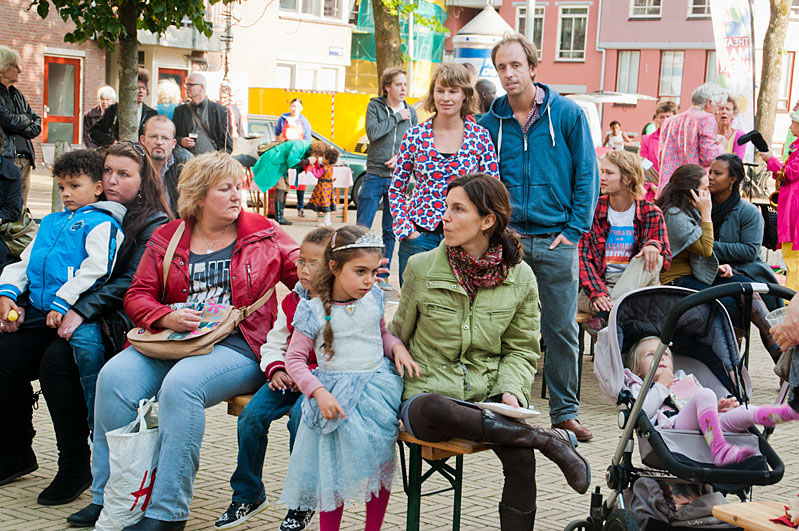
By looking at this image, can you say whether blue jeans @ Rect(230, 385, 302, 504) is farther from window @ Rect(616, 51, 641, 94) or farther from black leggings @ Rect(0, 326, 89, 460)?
window @ Rect(616, 51, 641, 94)

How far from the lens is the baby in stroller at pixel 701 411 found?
383 centimetres

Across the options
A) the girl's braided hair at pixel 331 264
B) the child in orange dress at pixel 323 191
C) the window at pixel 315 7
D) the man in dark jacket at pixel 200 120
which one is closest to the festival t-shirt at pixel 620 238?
the girl's braided hair at pixel 331 264

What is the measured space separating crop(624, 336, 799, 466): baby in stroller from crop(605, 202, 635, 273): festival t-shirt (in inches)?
94.7

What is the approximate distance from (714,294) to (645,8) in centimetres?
4654

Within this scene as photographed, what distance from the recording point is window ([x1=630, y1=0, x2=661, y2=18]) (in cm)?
4697

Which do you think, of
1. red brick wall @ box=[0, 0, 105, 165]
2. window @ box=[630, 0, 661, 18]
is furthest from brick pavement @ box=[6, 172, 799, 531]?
window @ box=[630, 0, 661, 18]

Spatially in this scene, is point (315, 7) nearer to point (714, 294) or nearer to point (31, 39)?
point (31, 39)

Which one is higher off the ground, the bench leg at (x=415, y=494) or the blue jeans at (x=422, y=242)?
the blue jeans at (x=422, y=242)

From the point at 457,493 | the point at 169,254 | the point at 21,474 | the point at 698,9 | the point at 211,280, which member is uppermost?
the point at 698,9

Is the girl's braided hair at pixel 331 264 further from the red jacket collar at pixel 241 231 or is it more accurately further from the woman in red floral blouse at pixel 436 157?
the woman in red floral blouse at pixel 436 157

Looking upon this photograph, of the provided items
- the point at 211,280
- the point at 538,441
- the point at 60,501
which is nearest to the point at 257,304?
the point at 211,280

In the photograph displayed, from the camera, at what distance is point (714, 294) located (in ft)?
12.0

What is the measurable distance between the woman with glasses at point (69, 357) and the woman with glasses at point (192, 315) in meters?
0.33

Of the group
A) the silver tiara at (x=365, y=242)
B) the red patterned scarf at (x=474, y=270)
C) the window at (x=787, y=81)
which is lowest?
the red patterned scarf at (x=474, y=270)
